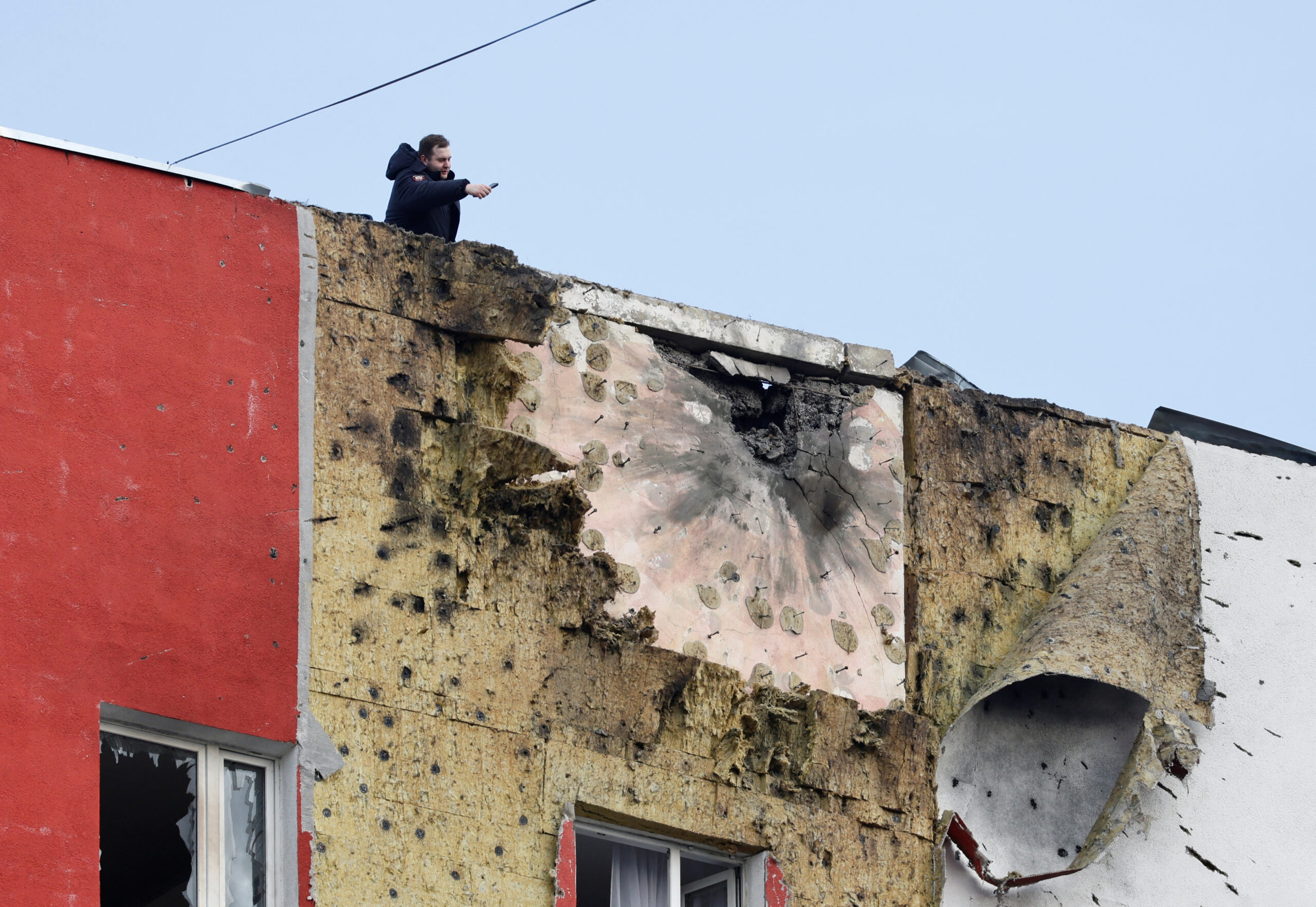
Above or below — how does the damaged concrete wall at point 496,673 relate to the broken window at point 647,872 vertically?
above

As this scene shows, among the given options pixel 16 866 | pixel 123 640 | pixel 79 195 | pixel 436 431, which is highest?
pixel 79 195

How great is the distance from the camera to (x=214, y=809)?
28.1 ft

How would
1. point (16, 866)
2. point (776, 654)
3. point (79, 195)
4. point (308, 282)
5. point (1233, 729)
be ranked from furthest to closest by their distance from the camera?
point (1233, 729) → point (776, 654) → point (308, 282) → point (79, 195) → point (16, 866)

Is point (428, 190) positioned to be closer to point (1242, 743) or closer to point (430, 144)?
point (430, 144)

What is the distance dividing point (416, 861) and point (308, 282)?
2802 millimetres

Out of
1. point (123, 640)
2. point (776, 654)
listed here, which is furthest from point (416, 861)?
point (776, 654)

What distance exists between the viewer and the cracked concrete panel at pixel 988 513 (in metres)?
11.0

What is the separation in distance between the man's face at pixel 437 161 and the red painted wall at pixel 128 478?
168 cm

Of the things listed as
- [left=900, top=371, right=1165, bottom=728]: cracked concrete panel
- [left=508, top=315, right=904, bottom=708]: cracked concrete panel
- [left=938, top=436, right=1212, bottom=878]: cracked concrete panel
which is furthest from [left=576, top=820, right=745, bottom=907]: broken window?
[left=900, top=371, right=1165, bottom=728]: cracked concrete panel

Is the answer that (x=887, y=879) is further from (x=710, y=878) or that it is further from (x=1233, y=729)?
(x=1233, y=729)

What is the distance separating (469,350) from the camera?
1007cm

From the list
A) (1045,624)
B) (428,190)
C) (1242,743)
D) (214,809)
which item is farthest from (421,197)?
(1242,743)

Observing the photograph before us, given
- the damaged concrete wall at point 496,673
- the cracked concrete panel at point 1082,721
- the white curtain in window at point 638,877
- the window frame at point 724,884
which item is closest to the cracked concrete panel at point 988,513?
the cracked concrete panel at point 1082,721

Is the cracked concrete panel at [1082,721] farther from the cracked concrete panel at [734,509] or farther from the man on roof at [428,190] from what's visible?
the man on roof at [428,190]
